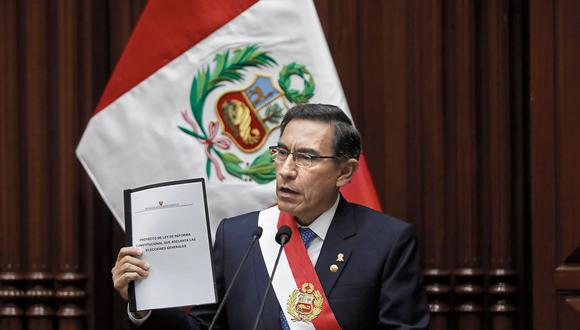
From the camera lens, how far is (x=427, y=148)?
2943 millimetres

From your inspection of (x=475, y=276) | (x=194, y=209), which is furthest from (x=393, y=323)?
(x=475, y=276)

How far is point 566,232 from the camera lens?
2.77m

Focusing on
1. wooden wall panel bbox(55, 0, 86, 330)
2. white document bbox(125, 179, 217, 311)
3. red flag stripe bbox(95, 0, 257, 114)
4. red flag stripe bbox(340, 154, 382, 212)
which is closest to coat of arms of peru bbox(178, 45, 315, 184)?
red flag stripe bbox(95, 0, 257, 114)

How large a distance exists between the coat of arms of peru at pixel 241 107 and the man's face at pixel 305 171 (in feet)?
1.91

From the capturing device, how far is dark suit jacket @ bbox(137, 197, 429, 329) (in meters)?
2.10

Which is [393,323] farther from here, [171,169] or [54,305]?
[54,305]

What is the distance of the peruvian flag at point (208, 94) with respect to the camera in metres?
2.78

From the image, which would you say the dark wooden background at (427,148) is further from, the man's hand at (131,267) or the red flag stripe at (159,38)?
the man's hand at (131,267)

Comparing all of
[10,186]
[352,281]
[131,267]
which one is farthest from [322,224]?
[10,186]

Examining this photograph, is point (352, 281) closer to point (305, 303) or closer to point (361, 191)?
point (305, 303)

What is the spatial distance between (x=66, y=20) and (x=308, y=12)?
888 millimetres

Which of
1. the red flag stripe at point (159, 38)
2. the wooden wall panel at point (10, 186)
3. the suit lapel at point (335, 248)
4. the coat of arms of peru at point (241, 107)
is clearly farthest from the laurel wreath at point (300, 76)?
the wooden wall panel at point (10, 186)

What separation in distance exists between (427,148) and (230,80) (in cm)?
73

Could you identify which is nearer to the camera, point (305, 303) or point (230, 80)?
point (305, 303)
